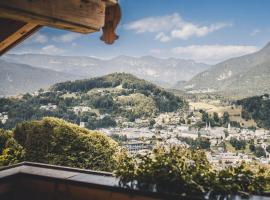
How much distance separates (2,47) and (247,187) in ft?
5.31

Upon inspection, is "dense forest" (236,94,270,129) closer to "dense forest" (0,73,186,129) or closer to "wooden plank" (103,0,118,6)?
"dense forest" (0,73,186,129)

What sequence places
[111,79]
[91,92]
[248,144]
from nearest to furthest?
[248,144] < [91,92] < [111,79]

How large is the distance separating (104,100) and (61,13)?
109 meters

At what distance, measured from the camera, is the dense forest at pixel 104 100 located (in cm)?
9225

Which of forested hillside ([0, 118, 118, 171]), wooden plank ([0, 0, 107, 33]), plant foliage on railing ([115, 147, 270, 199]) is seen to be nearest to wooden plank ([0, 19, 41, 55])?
wooden plank ([0, 0, 107, 33])

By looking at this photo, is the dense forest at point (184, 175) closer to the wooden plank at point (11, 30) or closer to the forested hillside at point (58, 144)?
the wooden plank at point (11, 30)

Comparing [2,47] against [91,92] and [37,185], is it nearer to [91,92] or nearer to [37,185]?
[37,185]

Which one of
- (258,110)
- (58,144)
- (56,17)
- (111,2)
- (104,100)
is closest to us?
(56,17)

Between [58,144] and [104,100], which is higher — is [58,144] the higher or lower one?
the lower one

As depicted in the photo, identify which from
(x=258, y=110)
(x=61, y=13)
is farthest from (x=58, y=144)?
(x=258, y=110)

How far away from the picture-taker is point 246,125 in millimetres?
102688

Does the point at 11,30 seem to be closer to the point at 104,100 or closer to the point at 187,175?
the point at 187,175

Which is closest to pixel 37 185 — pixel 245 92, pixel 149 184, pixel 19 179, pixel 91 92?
pixel 19 179

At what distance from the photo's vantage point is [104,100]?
11031 cm
